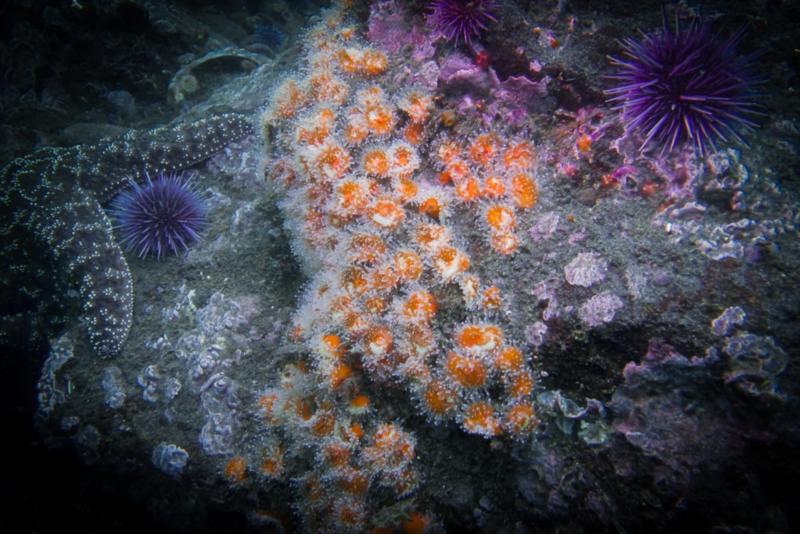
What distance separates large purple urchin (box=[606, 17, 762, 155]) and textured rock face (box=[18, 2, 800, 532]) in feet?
0.64

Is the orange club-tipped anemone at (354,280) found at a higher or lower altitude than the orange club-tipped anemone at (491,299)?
higher

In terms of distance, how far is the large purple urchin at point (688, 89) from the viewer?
2.45 metres

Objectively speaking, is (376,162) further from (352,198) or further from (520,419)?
(520,419)

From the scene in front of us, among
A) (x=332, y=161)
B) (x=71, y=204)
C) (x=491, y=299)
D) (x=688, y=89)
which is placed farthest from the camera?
(x=71, y=204)

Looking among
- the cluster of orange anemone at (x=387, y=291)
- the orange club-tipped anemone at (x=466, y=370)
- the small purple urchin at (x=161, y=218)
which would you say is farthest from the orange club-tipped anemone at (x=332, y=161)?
the small purple urchin at (x=161, y=218)

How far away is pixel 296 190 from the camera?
365 centimetres

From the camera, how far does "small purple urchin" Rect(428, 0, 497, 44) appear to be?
125 inches

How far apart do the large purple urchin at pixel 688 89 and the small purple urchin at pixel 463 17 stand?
1039mm

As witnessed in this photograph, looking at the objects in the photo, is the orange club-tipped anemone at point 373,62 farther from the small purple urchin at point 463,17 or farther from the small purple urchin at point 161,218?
the small purple urchin at point 161,218

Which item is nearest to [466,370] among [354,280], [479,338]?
[479,338]

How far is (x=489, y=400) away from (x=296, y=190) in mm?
2298

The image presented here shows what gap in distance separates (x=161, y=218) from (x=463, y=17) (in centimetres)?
387

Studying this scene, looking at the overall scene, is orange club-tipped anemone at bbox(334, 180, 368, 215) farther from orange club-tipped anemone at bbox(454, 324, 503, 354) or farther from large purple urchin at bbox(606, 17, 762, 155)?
large purple urchin at bbox(606, 17, 762, 155)

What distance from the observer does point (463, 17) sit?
3.22 metres
